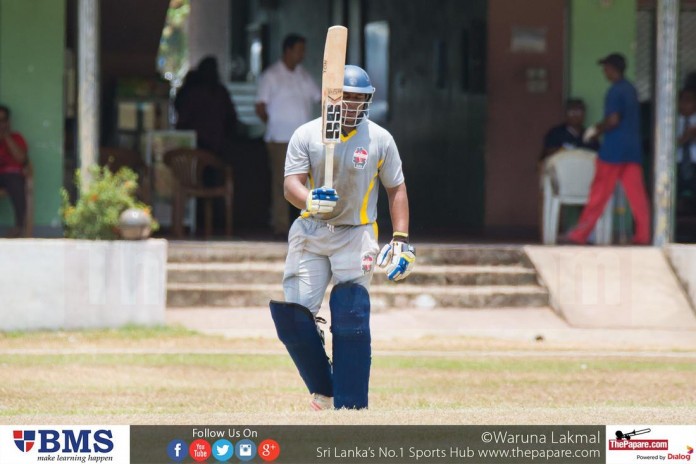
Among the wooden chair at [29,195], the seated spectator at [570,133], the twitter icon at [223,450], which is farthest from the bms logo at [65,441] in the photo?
the seated spectator at [570,133]

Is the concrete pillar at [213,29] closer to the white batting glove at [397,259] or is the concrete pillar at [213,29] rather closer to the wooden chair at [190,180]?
the wooden chair at [190,180]

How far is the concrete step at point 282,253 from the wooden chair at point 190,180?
4.39ft

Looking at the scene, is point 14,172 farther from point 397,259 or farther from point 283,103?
point 397,259

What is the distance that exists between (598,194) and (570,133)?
1.40 m

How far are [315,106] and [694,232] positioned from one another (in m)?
4.94

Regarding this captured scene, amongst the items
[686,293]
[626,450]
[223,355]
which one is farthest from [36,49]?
[626,450]

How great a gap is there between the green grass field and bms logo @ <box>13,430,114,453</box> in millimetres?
595

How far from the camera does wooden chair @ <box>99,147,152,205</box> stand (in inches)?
539

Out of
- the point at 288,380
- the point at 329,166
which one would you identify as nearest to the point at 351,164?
the point at 329,166

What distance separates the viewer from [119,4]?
56.2 ft

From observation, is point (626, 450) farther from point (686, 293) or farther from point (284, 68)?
point (284, 68)

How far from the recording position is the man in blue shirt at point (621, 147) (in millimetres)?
12359

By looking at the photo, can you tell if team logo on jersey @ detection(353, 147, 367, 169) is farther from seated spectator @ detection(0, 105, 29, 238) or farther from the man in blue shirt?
seated spectator @ detection(0, 105, 29, 238)

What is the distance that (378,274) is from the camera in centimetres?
1147
